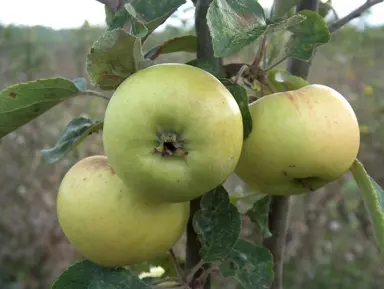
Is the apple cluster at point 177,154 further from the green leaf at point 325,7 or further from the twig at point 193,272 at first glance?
the green leaf at point 325,7

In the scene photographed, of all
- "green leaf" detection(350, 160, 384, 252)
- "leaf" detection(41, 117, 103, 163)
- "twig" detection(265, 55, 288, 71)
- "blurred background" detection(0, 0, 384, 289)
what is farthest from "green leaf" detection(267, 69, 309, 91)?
"blurred background" detection(0, 0, 384, 289)

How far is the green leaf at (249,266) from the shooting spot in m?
0.60

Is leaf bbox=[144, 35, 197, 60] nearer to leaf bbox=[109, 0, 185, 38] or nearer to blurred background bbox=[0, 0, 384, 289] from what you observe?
leaf bbox=[109, 0, 185, 38]

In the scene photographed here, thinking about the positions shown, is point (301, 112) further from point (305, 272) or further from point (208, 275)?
point (305, 272)

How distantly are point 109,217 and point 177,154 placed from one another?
0.41 feet

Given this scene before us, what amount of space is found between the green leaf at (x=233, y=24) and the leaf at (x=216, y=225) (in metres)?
0.20

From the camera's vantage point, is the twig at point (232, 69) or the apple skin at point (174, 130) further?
the twig at point (232, 69)

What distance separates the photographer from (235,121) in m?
0.43

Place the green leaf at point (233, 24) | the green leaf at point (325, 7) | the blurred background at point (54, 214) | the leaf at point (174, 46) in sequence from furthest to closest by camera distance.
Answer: the blurred background at point (54, 214), the green leaf at point (325, 7), the leaf at point (174, 46), the green leaf at point (233, 24)

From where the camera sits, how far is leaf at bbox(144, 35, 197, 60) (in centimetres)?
62

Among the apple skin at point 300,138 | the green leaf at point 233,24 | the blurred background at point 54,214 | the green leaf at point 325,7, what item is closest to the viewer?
the green leaf at point 233,24

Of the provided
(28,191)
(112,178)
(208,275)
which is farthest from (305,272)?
(112,178)

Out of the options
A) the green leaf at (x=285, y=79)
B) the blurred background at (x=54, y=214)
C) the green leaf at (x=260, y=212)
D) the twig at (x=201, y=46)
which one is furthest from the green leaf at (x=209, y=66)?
the blurred background at (x=54, y=214)

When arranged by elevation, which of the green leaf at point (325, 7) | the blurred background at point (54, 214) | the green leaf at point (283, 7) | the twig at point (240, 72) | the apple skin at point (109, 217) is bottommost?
the blurred background at point (54, 214)
